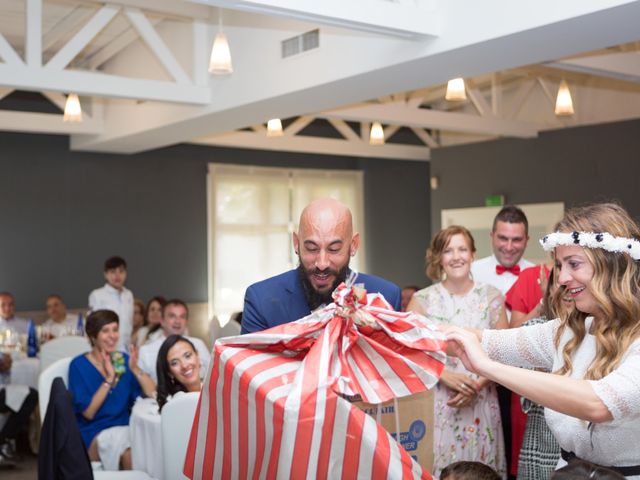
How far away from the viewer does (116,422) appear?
18.5ft

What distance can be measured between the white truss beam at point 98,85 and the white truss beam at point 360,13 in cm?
285

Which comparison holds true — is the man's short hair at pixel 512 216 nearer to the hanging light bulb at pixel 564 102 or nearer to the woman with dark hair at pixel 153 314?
the hanging light bulb at pixel 564 102

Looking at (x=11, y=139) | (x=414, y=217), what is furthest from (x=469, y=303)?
(x=414, y=217)

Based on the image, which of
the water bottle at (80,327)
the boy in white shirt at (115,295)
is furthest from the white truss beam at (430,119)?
the water bottle at (80,327)

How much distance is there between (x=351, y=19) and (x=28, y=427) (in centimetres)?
508

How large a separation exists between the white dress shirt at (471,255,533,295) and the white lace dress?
238 centimetres

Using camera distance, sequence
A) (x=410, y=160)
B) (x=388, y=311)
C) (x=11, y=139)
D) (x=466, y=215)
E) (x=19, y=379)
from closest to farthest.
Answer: (x=388, y=311) → (x=19, y=379) → (x=11, y=139) → (x=466, y=215) → (x=410, y=160)

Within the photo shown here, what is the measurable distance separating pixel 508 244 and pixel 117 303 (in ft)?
18.6

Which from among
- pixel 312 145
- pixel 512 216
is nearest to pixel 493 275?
pixel 512 216

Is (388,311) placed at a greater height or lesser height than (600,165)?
lesser

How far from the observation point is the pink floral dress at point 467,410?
13.7 ft

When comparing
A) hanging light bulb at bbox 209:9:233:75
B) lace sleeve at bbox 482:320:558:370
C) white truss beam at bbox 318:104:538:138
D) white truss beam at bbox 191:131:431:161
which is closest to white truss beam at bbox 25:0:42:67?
hanging light bulb at bbox 209:9:233:75

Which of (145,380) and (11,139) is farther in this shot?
(11,139)

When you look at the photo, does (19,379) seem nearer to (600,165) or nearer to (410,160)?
(600,165)
